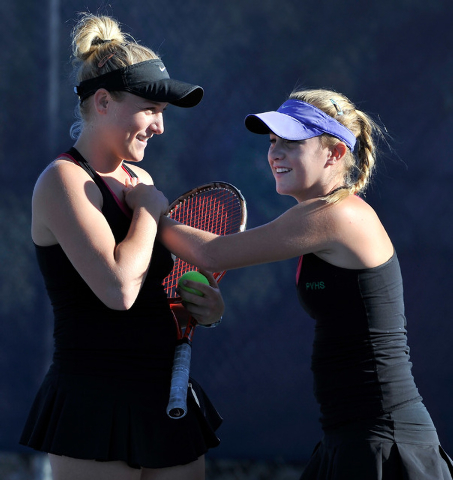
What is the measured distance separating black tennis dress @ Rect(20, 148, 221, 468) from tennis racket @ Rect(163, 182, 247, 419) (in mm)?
61

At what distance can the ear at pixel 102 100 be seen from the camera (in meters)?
2.01

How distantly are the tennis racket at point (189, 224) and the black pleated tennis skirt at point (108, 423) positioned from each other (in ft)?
0.20

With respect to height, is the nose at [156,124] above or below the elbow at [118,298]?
above

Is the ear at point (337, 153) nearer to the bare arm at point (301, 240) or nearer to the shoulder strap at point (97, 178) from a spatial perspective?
the bare arm at point (301, 240)

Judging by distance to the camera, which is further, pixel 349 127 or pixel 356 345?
pixel 349 127

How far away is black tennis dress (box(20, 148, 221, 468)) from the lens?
1.79 m

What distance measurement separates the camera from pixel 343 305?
1.91m

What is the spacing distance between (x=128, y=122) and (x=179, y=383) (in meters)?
0.75

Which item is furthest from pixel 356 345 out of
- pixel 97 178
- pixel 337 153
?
pixel 97 178

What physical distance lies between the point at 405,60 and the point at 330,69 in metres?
0.36

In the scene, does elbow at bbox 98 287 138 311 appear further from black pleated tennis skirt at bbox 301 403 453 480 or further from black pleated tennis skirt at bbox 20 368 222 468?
black pleated tennis skirt at bbox 301 403 453 480

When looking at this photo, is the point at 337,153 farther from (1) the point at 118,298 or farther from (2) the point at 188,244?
(1) the point at 118,298

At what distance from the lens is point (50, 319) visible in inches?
142

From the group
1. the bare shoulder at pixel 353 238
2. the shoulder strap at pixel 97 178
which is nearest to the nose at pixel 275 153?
the bare shoulder at pixel 353 238
